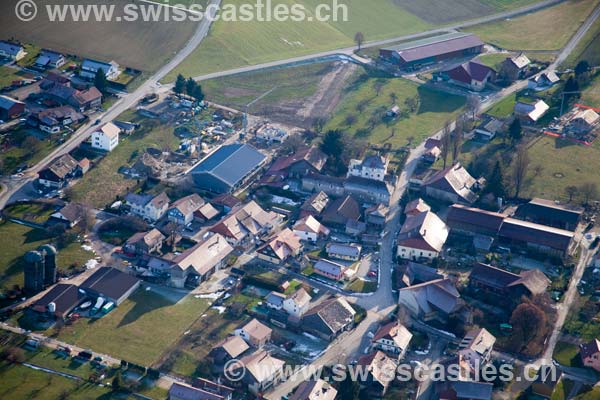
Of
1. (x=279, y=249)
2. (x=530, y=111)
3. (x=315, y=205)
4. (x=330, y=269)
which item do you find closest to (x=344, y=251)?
(x=330, y=269)

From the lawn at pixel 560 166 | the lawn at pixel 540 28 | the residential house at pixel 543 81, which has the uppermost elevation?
the lawn at pixel 540 28

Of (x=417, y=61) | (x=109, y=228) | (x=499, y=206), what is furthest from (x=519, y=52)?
(x=109, y=228)

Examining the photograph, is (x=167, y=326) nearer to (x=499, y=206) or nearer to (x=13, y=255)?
(x=13, y=255)

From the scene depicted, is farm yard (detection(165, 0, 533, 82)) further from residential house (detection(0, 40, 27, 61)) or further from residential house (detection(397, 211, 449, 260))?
residential house (detection(397, 211, 449, 260))

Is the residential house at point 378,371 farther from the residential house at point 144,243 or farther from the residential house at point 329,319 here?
the residential house at point 144,243

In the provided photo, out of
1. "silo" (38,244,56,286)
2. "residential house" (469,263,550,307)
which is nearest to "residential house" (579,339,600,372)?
"residential house" (469,263,550,307)

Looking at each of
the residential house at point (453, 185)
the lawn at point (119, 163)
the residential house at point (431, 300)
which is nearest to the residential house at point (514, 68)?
the residential house at point (453, 185)

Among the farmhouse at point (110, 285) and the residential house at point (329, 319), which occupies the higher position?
the residential house at point (329, 319)

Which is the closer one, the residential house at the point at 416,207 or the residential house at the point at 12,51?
the residential house at the point at 416,207
